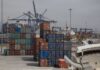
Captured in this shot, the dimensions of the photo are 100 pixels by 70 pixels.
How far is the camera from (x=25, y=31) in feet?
228

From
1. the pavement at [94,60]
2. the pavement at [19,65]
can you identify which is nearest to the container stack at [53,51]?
the pavement at [19,65]

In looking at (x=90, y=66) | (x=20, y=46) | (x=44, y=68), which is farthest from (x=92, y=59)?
(x=20, y=46)

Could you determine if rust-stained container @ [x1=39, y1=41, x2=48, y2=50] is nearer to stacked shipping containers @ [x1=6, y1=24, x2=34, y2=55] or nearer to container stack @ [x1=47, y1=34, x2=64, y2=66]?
container stack @ [x1=47, y1=34, x2=64, y2=66]

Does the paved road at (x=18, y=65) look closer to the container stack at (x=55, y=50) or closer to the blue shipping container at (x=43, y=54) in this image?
the blue shipping container at (x=43, y=54)

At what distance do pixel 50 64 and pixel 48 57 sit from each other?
1.14 meters

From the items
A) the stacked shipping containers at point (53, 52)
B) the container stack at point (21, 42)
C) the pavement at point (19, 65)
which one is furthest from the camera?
the container stack at point (21, 42)

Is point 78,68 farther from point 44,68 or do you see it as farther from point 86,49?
point 44,68

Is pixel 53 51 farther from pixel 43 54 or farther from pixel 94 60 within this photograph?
pixel 94 60

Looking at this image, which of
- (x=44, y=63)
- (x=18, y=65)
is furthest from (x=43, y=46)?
(x=18, y=65)

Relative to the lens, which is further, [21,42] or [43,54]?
[21,42]

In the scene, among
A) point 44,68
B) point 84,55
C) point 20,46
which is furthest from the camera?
point 20,46

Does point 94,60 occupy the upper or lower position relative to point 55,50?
upper

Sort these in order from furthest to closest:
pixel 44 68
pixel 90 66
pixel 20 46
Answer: pixel 20 46
pixel 44 68
pixel 90 66

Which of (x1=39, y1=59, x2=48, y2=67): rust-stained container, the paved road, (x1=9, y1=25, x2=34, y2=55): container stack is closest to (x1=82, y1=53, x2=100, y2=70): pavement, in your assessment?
the paved road
